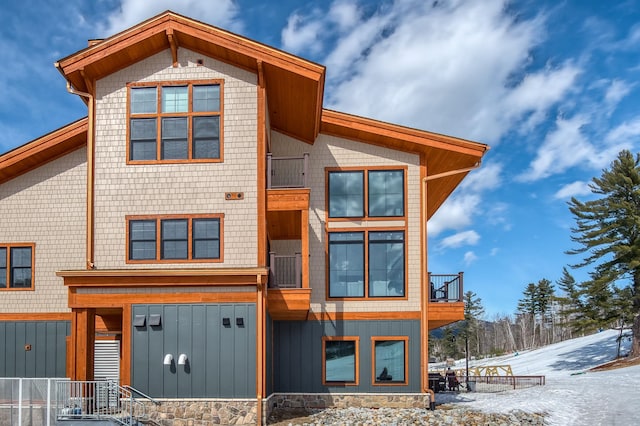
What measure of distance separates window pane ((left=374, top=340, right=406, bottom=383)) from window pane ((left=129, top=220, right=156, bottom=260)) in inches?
255

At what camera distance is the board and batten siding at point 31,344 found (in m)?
15.4

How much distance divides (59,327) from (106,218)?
4.08 metres

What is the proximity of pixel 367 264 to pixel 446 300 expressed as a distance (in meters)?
2.46

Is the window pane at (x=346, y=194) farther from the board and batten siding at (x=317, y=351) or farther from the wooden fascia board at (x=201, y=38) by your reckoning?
the wooden fascia board at (x=201, y=38)

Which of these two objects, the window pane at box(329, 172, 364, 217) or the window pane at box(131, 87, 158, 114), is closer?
the window pane at box(131, 87, 158, 114)

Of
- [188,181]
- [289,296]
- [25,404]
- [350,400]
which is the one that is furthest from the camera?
[350,400]

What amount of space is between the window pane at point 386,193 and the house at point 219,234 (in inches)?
1.6

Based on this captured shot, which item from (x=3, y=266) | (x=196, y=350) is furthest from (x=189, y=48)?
(x=3, y=266)

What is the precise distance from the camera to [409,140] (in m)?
15.3

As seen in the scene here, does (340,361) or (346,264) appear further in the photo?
(346,264)

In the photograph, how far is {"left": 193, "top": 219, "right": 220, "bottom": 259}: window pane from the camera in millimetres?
13500

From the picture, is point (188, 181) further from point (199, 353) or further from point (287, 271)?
point (199, 353)

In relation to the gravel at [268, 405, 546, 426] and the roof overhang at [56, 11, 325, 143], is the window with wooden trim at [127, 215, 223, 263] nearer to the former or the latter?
the roof overhang at [56, 11, 325, 143]

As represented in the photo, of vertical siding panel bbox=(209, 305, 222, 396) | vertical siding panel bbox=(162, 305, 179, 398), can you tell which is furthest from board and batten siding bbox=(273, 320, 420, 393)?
vertical siding panel bbox=(162, 305, 179, 398)
